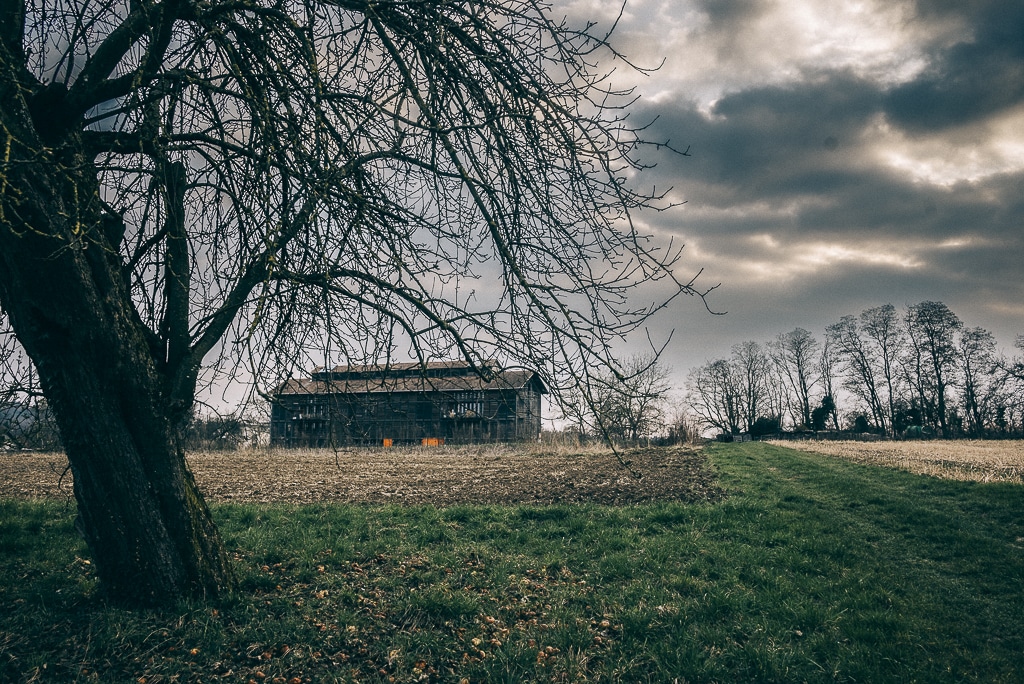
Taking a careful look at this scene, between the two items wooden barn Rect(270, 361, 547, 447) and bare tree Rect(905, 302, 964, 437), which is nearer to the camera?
wooden barn Rect(270, 361, 547, 447)

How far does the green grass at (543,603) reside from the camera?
14.7 ft

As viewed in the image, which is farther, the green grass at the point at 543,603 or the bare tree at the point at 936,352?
the bare tree at the point at 936,352

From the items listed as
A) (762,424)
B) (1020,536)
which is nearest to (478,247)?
(1020,536)

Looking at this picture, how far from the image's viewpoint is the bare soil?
12.8 meters

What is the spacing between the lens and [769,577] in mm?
6738

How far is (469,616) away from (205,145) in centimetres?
531

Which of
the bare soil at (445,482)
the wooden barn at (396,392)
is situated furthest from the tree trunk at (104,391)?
the bare soil at (445,482)

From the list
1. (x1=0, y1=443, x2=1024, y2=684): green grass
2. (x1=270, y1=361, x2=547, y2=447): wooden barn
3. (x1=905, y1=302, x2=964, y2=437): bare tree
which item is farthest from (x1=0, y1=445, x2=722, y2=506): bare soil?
(x1=905, y1=302, x2=964, y2=437): bare tree

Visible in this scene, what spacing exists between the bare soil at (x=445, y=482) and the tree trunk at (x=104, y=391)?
14.2 ft

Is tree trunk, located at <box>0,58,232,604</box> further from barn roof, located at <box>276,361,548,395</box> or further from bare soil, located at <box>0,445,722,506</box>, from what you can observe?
bare soil, located at <box>0,445,722,506</box>

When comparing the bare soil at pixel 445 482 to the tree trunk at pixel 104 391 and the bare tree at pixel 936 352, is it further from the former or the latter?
the bare tree at pixel 936 352

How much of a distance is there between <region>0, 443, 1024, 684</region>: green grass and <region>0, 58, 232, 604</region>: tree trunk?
451 mm

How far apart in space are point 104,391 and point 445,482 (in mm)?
12611

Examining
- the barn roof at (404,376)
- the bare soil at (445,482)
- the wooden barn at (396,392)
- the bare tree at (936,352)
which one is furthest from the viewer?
the bare tree at (936,352)
